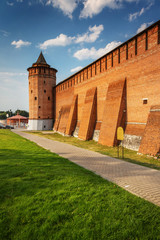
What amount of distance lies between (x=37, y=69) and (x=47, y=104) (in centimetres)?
700

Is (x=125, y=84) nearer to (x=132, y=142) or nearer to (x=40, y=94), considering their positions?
(x=132, y=142)

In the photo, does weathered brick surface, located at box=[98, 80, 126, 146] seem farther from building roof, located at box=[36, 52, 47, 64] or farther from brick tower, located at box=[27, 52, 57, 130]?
building roof, located at box=[36, 52, 47, 64]

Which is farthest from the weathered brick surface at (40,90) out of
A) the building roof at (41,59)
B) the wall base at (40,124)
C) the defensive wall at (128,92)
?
the defensive wall at (128,92)

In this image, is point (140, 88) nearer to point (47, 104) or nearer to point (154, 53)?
point (154, 53)

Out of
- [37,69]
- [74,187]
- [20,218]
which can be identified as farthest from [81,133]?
[37,69]

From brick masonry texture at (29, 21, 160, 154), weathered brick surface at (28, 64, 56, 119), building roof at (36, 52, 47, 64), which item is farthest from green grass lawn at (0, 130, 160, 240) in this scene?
building roof at (36, 52, 47, 64)

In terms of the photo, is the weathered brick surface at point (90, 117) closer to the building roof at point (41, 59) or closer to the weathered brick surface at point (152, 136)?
the weathered brick surface at point (152, 136)

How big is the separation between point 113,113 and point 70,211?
10.4 metres

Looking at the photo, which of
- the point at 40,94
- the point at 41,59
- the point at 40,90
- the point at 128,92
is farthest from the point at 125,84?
the point at 41,59

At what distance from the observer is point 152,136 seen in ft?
29.1

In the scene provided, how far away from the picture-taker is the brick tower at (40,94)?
93.2 feet

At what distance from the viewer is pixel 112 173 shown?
549 cm

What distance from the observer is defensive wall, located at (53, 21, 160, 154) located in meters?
9.94

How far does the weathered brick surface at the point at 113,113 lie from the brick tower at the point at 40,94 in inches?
723
